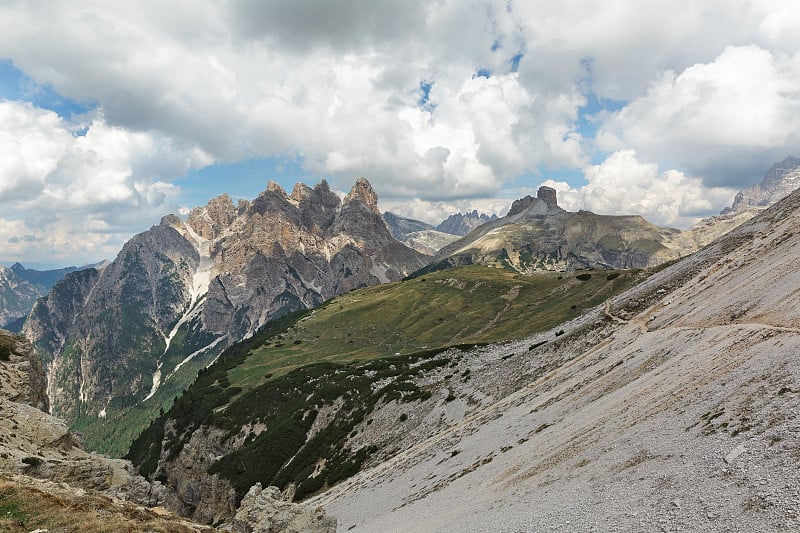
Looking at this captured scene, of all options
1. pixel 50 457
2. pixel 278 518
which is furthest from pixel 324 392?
pixel 278 518

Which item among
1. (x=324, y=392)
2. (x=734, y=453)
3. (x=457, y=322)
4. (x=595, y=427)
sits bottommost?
(x=595, y=427)

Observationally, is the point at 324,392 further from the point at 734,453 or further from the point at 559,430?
the point at 734,453

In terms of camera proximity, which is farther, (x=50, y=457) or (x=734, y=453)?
(x=50, y=457)

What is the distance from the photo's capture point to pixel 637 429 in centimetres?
2378

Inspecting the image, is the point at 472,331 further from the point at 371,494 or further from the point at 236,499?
the point at 371,494

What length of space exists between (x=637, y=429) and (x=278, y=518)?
85.1ft

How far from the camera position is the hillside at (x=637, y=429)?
16312mm

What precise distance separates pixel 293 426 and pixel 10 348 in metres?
45.8

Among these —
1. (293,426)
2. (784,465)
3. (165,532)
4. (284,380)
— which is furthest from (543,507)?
(284,380)

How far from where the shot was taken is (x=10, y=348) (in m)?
62.2

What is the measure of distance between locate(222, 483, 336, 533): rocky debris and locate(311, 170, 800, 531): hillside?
4.03m

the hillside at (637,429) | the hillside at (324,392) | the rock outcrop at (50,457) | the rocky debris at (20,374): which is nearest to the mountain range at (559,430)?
the hillside at (637,429)

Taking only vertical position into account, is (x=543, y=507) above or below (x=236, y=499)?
above

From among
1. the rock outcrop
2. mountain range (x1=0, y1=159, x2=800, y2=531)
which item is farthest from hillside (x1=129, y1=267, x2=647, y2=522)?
the rock outcrop
